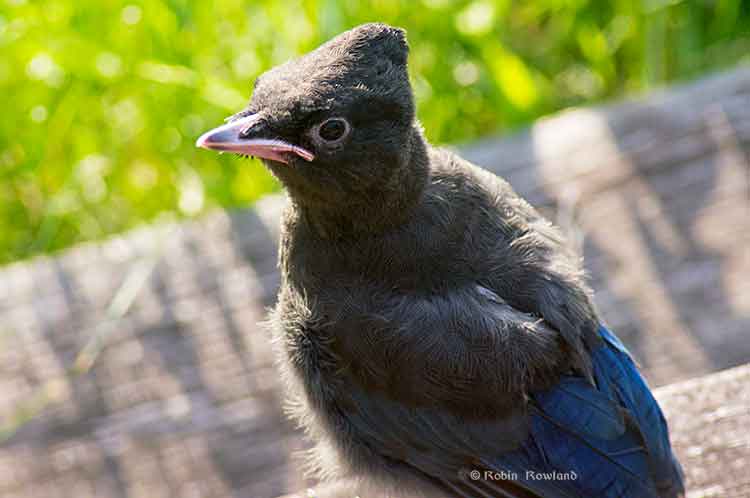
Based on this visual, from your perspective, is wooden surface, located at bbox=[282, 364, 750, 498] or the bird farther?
the bird

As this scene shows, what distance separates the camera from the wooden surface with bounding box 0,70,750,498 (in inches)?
85.8

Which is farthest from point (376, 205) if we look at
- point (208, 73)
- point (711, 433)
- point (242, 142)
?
point (208, 73)

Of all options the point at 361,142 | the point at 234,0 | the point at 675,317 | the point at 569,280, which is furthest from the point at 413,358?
the point at 234,0

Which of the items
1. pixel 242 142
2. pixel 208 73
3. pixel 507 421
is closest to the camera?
pixel 242 142

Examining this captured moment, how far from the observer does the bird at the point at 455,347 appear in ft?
6.26

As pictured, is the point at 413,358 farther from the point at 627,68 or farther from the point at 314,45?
the point at 627,68

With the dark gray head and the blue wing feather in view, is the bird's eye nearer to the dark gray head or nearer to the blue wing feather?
the dark gray head

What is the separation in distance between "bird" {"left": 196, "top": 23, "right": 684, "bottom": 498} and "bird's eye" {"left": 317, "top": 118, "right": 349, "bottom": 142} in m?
0.14

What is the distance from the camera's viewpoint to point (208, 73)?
3.21 m

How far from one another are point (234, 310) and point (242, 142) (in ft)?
2.44

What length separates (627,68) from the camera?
382 cm

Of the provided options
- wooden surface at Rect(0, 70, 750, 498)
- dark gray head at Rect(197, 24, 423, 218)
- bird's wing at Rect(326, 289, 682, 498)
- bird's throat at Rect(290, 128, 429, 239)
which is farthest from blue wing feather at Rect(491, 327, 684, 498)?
dark gray head at Rect(197, 24, 423, 218)

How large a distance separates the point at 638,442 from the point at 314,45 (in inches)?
64.5

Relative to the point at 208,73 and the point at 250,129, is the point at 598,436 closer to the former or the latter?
the point at 250,129
